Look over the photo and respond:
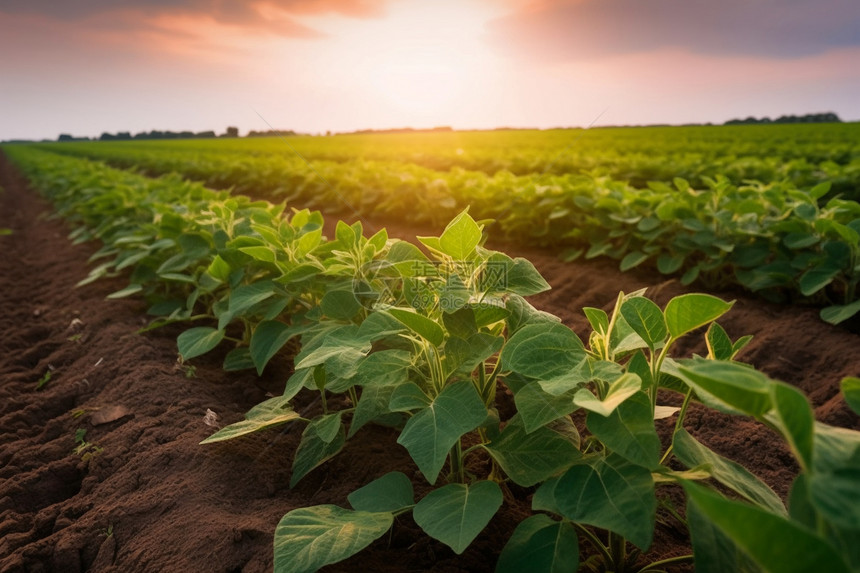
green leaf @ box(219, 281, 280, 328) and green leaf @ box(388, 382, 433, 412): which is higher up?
green leaf @ box(219, 281, 280, 328)

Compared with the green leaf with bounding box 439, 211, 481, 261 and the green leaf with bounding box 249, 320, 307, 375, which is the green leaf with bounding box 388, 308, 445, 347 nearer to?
the green leaf with bounding box 439, 211, 481, 261

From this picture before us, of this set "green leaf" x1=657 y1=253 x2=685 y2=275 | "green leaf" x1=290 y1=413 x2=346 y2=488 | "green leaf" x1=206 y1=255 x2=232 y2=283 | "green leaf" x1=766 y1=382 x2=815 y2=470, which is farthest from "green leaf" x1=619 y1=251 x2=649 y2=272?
"green leaf" x1=766 y1=382 x2=815 y2=470

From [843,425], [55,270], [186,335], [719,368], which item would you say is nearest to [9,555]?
[186,335]

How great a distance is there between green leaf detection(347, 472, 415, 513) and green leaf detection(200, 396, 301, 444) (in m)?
0.38

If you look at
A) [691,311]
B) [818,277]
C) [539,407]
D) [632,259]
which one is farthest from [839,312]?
[539,407]

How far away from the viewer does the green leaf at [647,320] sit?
1.26 metres

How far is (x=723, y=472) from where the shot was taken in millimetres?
1190

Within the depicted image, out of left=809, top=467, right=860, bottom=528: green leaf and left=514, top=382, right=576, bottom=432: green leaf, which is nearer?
left=809, top=467, right=860, bottom=528: green leaf

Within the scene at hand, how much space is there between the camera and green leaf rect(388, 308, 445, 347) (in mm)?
1325

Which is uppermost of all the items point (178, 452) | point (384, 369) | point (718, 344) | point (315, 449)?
point (718, 344)

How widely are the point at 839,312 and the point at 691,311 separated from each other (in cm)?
266

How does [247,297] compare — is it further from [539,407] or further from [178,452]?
[539,407]

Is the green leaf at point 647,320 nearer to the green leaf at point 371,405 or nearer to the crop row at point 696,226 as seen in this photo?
the green leaf at point 371,405

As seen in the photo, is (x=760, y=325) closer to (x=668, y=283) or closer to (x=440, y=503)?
(x=668, y=283)
